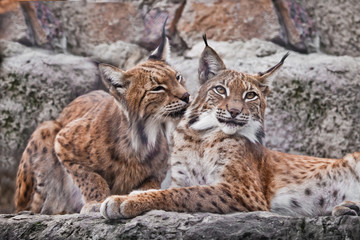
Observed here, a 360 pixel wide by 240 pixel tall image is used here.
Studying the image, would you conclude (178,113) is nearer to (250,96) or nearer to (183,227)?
(250,96)

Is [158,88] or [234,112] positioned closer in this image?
[234,112]

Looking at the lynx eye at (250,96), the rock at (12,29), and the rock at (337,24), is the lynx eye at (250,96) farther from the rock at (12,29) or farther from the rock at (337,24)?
the rock at (12,29)

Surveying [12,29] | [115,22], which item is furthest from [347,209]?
[12,29]

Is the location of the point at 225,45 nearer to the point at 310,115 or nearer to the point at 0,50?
the point at 310,115

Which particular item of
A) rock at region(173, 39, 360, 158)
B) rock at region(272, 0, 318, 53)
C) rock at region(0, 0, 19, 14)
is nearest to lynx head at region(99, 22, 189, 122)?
rock at region(173, 39, 360, 158)

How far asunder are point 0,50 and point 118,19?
1.11 meters

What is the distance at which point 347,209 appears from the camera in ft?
10.9

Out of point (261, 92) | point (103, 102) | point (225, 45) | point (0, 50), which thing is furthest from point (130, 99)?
point (0, 50)

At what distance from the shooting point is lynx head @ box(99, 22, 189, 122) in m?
4.09

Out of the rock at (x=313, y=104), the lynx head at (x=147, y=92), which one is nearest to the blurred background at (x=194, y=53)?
the rock at (x=313, y=104)

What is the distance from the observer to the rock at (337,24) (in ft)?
17.1

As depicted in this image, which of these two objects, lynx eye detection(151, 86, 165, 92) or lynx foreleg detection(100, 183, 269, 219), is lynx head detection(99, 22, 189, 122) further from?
lynx foreleg detection(100, 183, 269, 219)

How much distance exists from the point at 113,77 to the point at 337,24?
87.0 inches

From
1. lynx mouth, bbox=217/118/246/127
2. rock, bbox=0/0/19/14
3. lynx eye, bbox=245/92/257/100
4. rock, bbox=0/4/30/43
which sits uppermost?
rock, bbox=0/0/19/14
